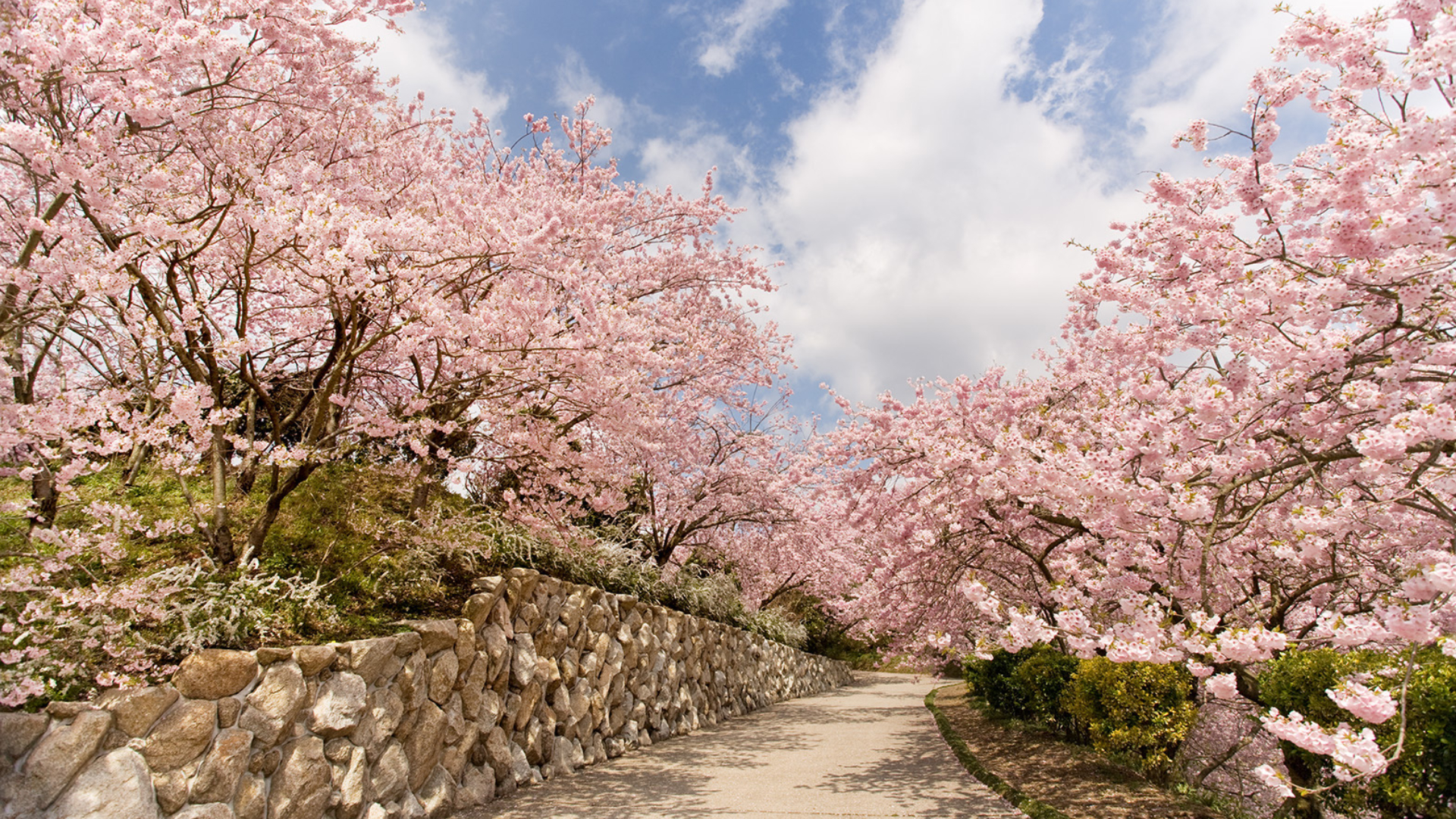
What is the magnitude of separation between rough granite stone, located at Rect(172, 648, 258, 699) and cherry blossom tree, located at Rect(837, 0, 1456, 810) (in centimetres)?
379

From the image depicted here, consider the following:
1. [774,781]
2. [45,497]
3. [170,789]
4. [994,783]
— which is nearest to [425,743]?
[170,789]

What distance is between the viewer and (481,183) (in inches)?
354

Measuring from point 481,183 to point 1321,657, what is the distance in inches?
362

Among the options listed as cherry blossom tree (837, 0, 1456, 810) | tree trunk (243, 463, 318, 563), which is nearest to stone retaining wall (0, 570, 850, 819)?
tree trunk (243, 463, 318, 563)

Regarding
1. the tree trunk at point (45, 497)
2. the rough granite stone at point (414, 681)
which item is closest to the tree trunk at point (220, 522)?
the tree trunk at point (45, 497)

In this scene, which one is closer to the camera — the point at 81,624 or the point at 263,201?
the point at 81,624

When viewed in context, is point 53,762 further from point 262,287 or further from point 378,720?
point 262,287

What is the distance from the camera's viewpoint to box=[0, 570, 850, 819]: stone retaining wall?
297 cm

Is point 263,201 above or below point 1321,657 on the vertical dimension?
above

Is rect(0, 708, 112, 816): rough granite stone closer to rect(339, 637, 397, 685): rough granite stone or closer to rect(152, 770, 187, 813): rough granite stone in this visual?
rect(152, 770, 187, 813): rough granite stone

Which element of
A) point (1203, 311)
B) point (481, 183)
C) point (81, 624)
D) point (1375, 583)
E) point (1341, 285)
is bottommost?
point (81, 624)

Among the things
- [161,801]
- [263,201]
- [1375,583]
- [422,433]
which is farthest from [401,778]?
[1375,583]

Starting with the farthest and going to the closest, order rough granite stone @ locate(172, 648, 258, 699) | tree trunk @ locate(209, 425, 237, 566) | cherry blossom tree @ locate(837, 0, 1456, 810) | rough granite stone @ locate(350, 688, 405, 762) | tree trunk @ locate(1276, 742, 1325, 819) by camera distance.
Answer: tree trunk @ locate(209, 425, 237, 566) < tree trunk @ locate(1276, 742, 1325, 819) < rough granite stone @ locate(350, 688, 405, 762) < rough granite stone @ locate(172, 648, 258, 699) < cherry blossom tree @ locate(837, 0, 1456, 810)

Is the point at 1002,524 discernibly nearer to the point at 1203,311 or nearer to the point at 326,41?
the point at 1203,311
